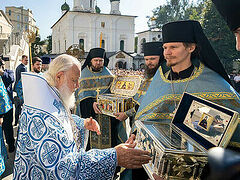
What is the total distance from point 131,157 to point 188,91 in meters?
0.92

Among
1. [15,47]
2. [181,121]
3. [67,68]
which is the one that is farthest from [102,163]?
[15,47]

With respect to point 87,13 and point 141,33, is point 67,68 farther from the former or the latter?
point 141,33

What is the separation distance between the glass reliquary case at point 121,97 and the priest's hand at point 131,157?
67.8 inches

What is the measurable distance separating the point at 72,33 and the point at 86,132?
40264 millimetres

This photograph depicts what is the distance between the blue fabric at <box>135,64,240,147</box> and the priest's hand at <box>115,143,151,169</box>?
0.57 metres

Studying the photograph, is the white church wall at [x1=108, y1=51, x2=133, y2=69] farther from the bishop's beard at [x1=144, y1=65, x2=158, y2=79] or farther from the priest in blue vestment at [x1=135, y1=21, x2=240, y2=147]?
the priest in blue vestment at [x1=135, y1=21, x2=240, y2=147]

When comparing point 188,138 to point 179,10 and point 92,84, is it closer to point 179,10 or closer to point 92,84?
point 92,84

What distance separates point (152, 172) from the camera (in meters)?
1.53

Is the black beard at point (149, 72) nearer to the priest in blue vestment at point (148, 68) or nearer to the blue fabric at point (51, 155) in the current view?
the priest in blue vestment at point (148, 68)

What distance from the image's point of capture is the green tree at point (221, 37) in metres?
27.2

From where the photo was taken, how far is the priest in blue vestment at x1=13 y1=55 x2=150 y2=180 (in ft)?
5.05

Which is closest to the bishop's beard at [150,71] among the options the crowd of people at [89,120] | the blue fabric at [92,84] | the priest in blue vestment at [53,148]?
the crowd of people at [89,120]

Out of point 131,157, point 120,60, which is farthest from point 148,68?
point 120,60

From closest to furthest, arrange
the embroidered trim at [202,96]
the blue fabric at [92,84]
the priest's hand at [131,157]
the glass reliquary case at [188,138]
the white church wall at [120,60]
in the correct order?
the glass reliquary case at [188,138] < the priest's hand at [131,157] < the embroidered trim at [202,96] < the blue fabric at [92,84] < the white church wall at [120,60]
